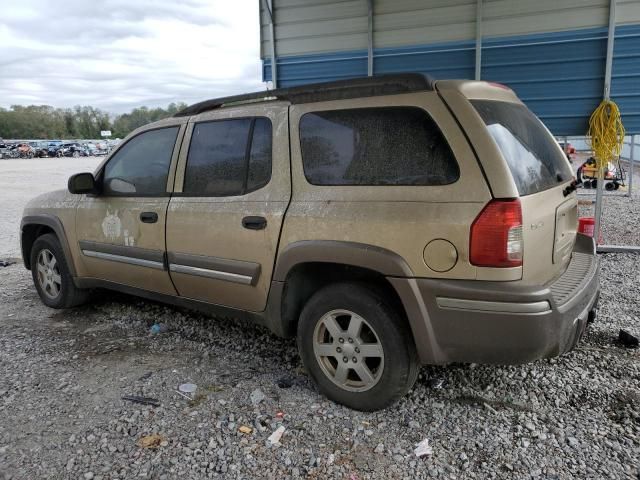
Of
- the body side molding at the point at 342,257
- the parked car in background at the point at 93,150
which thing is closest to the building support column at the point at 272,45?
the body side molding at the point at 342,257

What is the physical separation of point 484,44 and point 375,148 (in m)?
4.83

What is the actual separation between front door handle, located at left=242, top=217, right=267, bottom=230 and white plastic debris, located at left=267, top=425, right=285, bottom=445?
3.97ft

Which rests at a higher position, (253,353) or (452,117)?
(452,117)

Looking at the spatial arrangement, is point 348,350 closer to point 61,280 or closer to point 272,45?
point 61,280

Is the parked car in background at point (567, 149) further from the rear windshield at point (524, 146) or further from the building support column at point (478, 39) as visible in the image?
the building support column at point (478, 39)

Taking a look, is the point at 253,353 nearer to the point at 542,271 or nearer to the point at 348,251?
the point at 348,251

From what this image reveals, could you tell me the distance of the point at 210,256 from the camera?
141 inches

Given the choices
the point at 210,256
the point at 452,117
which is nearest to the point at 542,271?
the point at 452,117

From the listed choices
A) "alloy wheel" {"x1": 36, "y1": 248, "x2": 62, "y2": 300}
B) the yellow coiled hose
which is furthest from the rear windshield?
"alloy wheel" {"x1": 36, "y1": 248, "x2": 62, "y2": 300}

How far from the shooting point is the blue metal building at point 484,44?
634 cm

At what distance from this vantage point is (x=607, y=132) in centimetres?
635

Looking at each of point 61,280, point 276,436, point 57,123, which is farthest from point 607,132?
point 57,123

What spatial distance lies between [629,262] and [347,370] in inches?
186

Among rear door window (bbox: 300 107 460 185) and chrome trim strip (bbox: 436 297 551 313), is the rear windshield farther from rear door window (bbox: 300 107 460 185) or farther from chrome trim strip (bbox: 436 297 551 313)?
chrome trim strip (bbox: 436 297 551 313)
